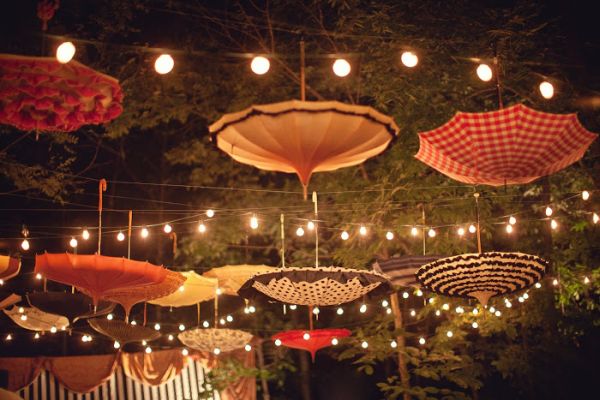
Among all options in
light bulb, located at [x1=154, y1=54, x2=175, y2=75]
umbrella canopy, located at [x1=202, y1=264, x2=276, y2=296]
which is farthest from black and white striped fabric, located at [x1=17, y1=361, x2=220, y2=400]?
light bulb, located at [x1=154, y1=54, x2=175, y2=75]

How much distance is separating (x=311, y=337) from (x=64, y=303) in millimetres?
2911

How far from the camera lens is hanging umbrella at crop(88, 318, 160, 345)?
812 centimetres

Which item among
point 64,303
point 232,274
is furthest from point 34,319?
point 232,274

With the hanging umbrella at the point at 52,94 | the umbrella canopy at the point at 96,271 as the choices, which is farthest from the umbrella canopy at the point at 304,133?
the umbrella canopy at the point at 96,271

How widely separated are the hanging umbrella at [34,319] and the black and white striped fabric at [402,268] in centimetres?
471

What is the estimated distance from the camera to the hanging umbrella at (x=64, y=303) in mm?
7398

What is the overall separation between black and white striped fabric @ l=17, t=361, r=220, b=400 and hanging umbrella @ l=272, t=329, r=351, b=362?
4018 millimetres

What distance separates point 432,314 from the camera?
39.5 ft

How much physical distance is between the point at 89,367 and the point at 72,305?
15.2 feet

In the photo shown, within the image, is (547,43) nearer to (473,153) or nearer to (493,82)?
(493,82)

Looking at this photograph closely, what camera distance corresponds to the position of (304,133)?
14.3 feet

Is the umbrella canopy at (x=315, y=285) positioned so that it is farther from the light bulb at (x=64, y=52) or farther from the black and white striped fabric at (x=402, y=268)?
the light bulb at (x=64, y=52)

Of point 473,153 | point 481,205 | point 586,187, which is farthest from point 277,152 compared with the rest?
point 586,187

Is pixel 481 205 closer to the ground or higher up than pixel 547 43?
closer to the ground
